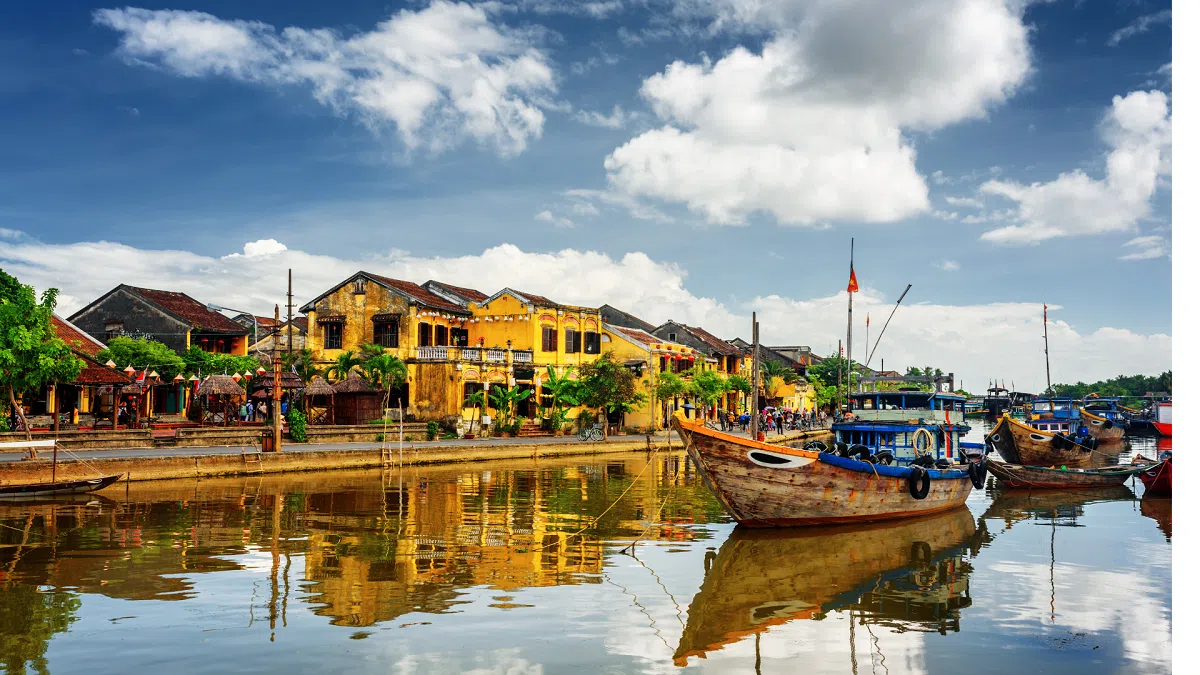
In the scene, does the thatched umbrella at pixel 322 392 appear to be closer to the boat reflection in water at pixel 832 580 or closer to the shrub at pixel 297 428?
the shrub at pixel 297 428

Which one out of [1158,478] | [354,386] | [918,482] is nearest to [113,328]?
[354,386]

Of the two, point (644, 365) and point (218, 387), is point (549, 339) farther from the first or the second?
point (218, 387)

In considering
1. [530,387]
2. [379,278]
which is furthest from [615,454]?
[379,278]

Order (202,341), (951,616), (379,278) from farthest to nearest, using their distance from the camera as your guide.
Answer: (202,341), (379,278), (951,616)

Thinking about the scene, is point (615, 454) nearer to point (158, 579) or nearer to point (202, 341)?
point (202, 341)

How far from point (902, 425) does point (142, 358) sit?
107ft

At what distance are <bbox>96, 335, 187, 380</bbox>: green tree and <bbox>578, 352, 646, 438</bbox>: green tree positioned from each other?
1984 centimetres

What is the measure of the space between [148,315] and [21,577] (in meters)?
39.2

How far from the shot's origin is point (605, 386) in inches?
1892

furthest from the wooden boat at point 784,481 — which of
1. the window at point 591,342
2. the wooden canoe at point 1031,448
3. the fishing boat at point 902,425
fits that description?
the window at point 591,342

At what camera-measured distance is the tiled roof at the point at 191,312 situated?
50.1m

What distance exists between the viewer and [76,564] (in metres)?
15.2

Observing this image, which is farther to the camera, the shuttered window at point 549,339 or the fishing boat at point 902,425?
the shuttered window at point 549,339

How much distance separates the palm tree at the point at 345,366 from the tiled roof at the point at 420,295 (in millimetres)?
4177
